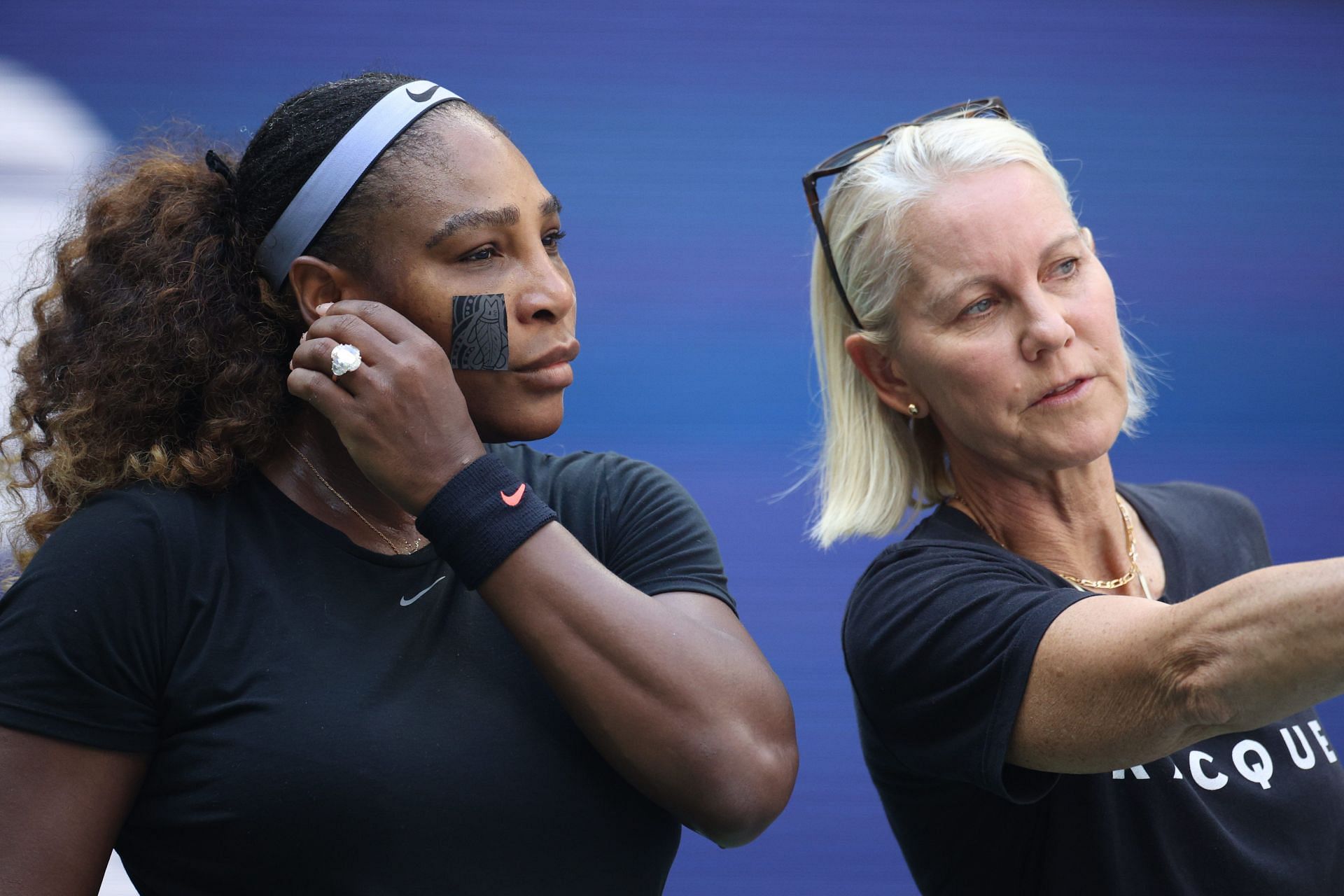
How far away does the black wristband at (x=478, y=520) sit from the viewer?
116cm

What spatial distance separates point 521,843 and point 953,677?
45 cm

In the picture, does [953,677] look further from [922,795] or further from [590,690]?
[590,690]

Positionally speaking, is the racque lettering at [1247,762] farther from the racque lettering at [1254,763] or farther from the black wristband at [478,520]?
the black wristband at [478,520]

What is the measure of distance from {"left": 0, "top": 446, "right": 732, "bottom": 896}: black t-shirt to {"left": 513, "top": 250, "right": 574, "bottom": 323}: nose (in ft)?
0.97

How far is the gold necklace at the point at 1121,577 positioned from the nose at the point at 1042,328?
22 cm

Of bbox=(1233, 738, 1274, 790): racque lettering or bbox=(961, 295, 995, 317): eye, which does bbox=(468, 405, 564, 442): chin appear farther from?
bbox=(1233, 738, 1274, 790): racque lettering

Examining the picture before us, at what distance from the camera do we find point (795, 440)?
211cm

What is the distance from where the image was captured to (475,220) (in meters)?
1.31

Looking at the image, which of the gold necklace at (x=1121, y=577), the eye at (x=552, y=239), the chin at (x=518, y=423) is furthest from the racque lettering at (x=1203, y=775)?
the eye at (x=552, y=239)

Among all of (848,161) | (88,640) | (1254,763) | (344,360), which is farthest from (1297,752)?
(88,640)

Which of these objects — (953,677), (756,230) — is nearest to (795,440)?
(756,230)

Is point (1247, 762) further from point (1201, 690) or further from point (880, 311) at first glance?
point (880, 311)

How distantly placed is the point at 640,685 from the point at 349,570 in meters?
0.34

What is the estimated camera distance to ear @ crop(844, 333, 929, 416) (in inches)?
62.2
